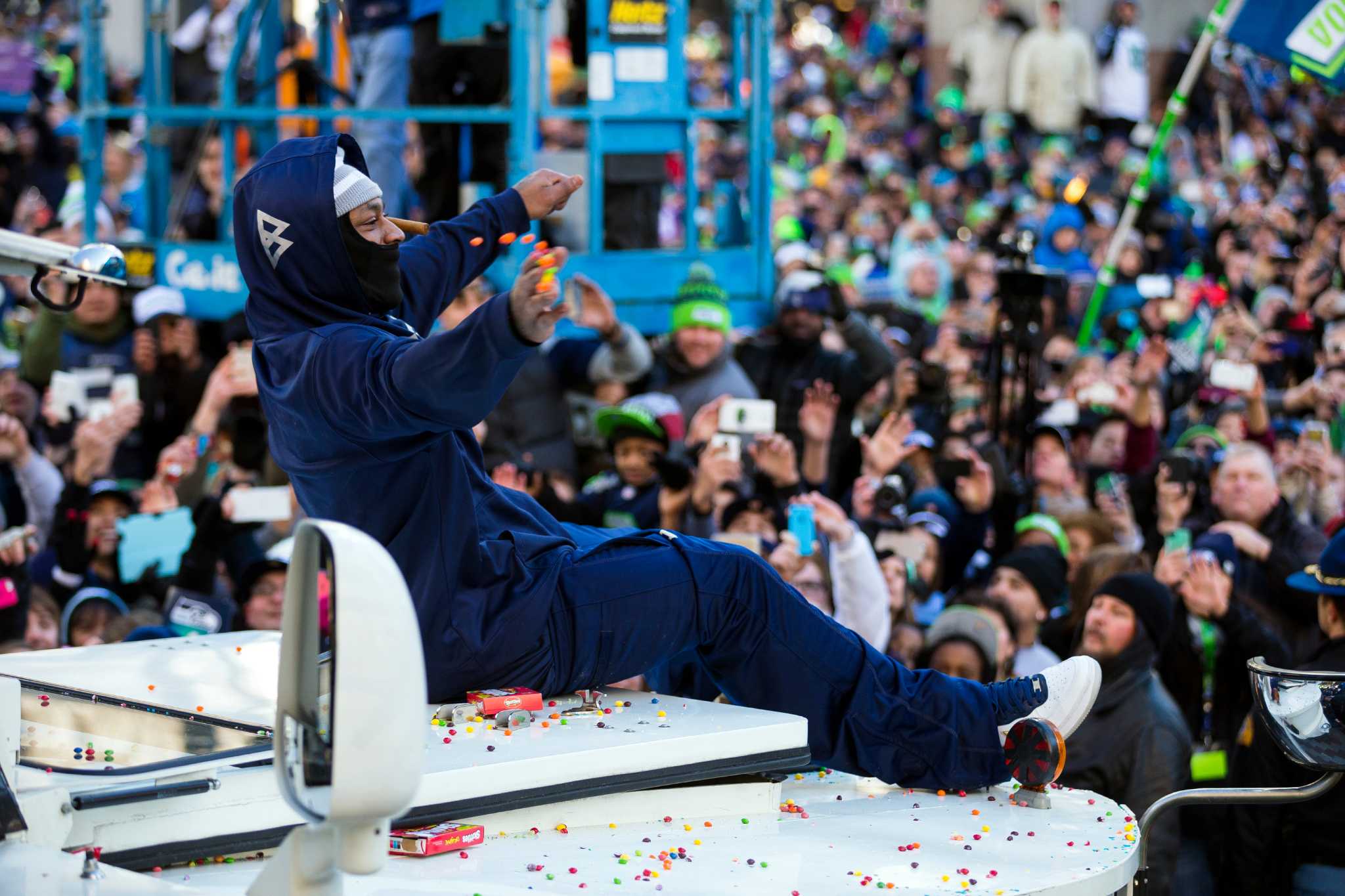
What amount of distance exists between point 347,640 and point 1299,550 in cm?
562

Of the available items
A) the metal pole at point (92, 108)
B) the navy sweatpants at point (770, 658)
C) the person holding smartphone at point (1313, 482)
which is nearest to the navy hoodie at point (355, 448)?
the navy sweatpants at point (770, 658)

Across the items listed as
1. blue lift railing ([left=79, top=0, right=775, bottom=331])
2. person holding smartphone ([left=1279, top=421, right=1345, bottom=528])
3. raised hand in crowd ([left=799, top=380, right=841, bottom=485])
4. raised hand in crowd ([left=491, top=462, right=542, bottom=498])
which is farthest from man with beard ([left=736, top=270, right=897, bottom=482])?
person holding smartphone ([left=1279, top=421, right=1345, bottom=528])

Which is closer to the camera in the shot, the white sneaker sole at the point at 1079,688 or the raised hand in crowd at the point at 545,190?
the white sneaker sole at the point at 1079,688

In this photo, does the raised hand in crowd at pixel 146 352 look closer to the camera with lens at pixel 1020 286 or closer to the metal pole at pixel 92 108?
the metal pole at pixel 92 108

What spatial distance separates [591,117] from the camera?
873 cm

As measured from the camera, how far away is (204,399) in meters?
7.80

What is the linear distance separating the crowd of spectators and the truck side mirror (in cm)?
184

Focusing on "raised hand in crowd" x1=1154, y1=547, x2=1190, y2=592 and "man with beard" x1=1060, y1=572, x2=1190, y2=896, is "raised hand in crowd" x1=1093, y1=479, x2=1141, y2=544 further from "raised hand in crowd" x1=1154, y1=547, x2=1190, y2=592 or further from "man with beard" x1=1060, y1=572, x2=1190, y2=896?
"man with beard" x1=1060, y1=572, x2=1190, y2=896

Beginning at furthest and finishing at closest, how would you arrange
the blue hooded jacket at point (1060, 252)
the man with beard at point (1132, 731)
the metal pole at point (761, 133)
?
the blue hooded jacket at point (1060, 252), the metal pole at point (761, 133), the man with beard at point (1132, 731)

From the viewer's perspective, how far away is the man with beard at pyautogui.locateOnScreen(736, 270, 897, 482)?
849 cm

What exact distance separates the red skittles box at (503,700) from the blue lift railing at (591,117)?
5.18m

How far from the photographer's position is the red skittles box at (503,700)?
11.3 ft

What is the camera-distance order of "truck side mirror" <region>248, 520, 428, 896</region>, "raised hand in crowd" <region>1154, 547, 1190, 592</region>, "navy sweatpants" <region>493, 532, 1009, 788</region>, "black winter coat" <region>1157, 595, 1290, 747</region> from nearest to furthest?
1. "truck side mirror" <region>248, 520, 428, 896</region>
2. "navy sweatpants" <region>493, 532, 1009, 788</region>
3. "black winter coat" <region>1157, 595, 1290, 747</region>
4. "raised hand in crowd" <region>1154, 547, 1190, 592</region>

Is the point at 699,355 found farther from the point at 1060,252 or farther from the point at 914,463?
the point at 1060,252
